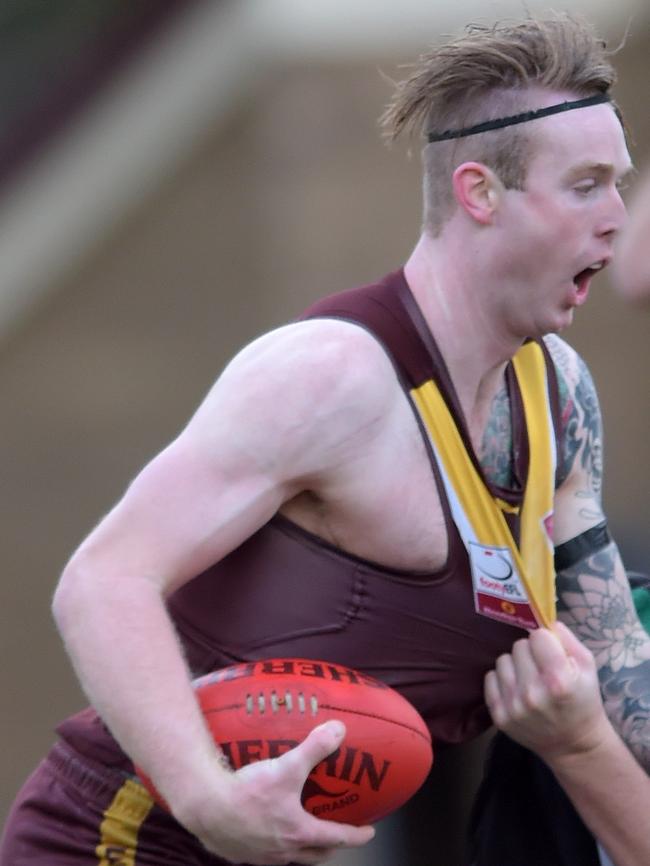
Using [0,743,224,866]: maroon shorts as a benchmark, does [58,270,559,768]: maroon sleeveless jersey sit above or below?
above

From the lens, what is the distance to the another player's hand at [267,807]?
8.57 ft

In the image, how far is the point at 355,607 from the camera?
297 centimetres

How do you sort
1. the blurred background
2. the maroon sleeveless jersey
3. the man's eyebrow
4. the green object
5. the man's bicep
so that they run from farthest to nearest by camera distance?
the blurred background
the green object
the man's eyebrow
the maroon sleeveless jersey
the man's bicep

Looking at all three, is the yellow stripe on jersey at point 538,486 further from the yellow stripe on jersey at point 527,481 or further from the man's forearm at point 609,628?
the man's forearm at point 609,628

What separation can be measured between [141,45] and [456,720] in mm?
5714

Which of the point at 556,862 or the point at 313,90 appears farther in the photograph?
the point at 313,90

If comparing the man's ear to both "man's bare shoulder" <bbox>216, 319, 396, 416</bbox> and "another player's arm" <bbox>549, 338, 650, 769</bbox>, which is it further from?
"another player's arm" <bbox>549, 338, 650, 769</bbox>

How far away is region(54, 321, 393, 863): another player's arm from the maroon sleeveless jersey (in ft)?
0.48

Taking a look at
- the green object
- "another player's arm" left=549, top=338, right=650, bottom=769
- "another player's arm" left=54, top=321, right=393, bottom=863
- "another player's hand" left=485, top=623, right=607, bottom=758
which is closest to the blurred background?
the green object

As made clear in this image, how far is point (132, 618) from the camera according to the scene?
267 centimetres

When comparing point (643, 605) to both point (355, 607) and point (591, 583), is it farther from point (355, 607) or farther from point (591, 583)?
point (355, 607)

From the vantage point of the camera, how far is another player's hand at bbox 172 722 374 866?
2.61m

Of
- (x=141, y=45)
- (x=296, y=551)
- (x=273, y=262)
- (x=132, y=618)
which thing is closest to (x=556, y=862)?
(x=296, y=551)

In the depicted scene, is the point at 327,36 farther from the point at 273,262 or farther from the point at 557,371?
the point at 557,371
